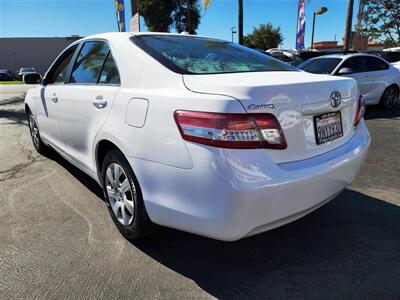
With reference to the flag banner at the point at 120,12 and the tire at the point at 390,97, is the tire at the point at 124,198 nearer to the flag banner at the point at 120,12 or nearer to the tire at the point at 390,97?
the tire at the point at 390,97

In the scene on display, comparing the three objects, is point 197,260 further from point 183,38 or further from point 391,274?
point 183,38

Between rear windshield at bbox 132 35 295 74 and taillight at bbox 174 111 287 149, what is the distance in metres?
0.53

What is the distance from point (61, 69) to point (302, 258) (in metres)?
3.16

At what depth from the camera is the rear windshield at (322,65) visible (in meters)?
8.46

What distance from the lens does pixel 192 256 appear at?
271 cm

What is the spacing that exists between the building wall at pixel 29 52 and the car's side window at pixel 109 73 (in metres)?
51.9

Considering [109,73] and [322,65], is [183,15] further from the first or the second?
[109,73]

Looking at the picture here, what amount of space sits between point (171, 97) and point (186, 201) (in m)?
0.64

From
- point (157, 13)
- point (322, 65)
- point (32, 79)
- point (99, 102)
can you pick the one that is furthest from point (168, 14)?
point (99, 102)

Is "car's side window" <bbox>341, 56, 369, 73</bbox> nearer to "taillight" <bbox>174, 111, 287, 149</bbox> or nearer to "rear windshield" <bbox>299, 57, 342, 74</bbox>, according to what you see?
"rear windshield" <bbox>299, 57, 342, 74</bbox>

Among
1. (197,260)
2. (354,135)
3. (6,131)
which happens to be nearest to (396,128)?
(354,135)

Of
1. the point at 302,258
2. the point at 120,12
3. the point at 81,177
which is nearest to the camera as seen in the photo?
the point at 302,258

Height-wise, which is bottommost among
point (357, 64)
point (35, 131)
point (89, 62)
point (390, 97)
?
→ point (390, 97)

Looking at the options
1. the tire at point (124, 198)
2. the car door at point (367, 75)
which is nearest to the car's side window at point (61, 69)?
the tire at point (124, 198)
